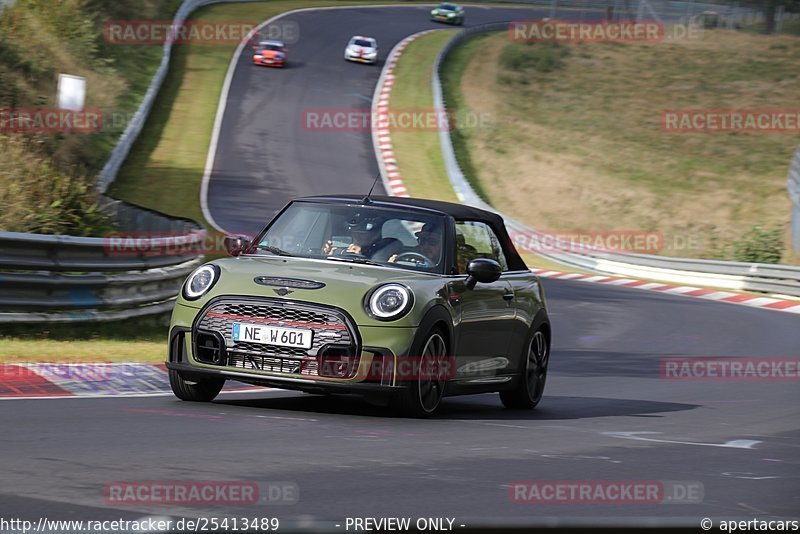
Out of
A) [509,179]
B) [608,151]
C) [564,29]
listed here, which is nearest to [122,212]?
[509,179]

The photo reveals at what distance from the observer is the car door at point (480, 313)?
920cm

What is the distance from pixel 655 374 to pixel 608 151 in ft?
104

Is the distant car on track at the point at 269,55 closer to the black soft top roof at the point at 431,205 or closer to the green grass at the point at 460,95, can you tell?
the green grass at the point at 460,95

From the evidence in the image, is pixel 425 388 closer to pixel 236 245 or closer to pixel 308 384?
pixel 308 384

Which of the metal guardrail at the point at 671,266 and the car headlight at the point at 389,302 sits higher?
the car headlight at the point at 389,302

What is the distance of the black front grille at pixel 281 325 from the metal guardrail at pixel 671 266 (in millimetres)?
20535

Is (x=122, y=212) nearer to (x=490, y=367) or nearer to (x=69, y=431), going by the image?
(x=490, y=367)

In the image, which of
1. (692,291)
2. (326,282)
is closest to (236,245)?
(326,282)

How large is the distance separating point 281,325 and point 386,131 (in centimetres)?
3490

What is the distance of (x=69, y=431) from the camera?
23.7 ft

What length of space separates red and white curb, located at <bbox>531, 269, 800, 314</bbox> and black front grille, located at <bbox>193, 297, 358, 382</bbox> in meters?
18.3

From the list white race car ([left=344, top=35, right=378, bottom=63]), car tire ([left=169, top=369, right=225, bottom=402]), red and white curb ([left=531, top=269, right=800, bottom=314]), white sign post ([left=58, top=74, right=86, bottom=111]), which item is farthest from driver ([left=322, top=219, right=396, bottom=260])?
white race car ([left=344, top=35, right=378, bottom=63])

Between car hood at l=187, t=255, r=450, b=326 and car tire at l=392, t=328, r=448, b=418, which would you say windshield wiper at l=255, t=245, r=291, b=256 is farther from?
car tire at l=392, t=328, r=448, b=418

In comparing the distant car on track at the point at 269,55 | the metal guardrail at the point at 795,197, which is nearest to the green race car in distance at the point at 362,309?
the metal guardrail at the point at 795,197
